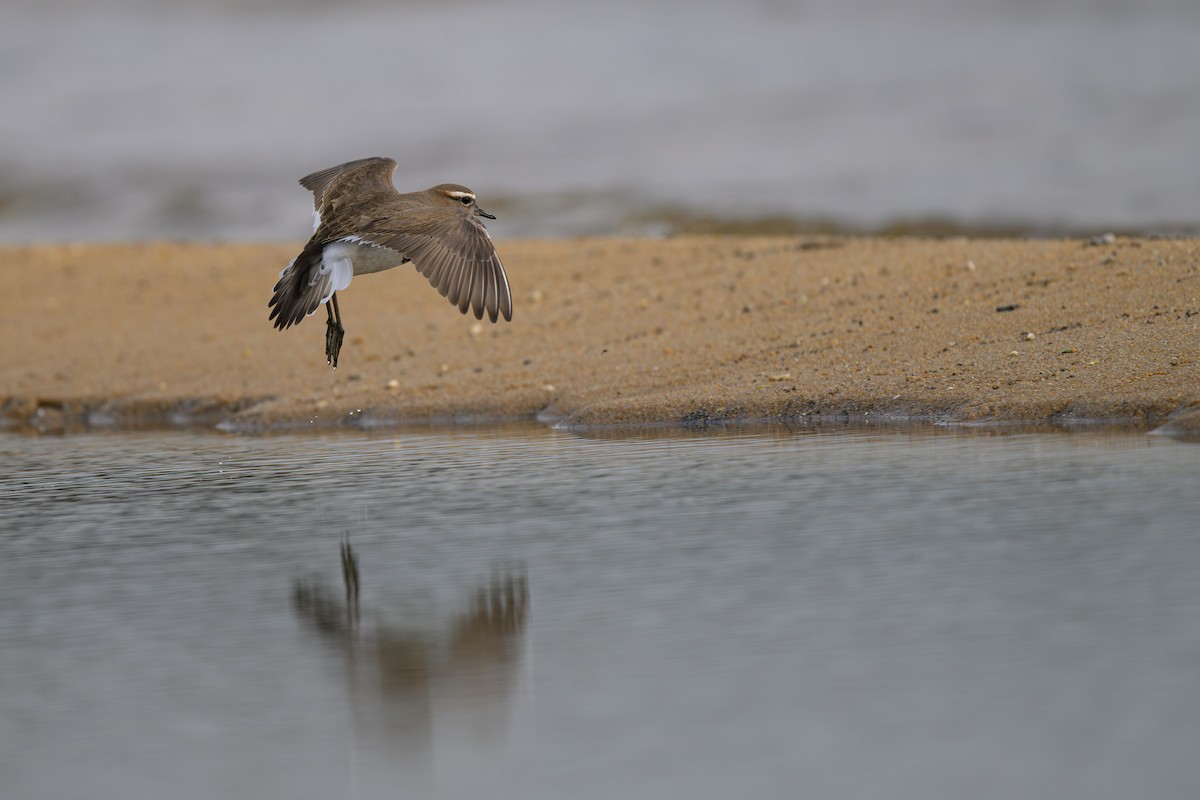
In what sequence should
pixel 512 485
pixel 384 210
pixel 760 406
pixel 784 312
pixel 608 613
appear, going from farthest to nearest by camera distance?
pixel 784 312 < pixel 760 406 < pixel 384 210 < pixel 512 485 < pixel 608 613

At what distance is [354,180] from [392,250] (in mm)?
1254

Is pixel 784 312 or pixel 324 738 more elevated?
pixel 784 312

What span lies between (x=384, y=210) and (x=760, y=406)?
3198mm

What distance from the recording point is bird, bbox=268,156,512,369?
10.8 metres

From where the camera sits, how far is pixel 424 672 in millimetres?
6715

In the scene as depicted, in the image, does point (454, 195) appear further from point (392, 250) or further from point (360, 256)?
point (360, 256)

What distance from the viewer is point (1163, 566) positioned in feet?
24.1

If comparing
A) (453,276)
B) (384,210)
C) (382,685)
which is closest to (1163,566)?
(382,685)

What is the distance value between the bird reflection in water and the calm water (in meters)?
0.02

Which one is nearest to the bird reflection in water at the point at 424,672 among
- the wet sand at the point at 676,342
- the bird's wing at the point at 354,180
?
the bird's wing at the point at 354,180

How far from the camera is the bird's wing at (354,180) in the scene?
1260 centimetres

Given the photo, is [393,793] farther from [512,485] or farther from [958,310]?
Answer: [958,310]

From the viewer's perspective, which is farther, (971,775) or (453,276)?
(453,276)

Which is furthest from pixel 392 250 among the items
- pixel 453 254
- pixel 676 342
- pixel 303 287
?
pixel 676 342
